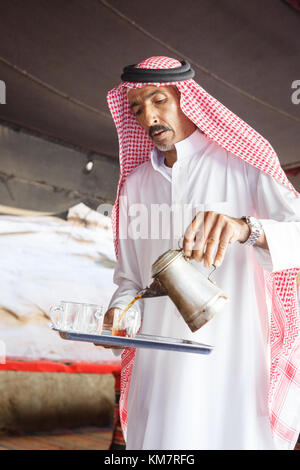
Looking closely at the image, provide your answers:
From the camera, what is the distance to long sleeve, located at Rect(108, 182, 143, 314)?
1.62 meters

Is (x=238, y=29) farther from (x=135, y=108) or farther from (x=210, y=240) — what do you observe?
(x=210, y=240)

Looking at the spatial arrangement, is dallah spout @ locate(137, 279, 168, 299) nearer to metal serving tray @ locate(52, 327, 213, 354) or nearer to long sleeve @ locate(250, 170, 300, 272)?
metal serving tray @ locate(52, 327, 213, 354)

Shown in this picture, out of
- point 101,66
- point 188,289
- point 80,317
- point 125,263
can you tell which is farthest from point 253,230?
point 101,66

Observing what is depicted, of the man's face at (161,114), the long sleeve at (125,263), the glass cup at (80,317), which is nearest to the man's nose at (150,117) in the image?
the man's face at (161,114)

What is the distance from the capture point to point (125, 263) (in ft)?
5.50

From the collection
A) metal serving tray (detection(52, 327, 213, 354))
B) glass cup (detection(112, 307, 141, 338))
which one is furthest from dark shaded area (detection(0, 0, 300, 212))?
metal serving tray (detection(52, 327, 213, 354))

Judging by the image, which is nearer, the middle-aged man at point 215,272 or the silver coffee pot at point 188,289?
the silver coffee pot at point 188,289

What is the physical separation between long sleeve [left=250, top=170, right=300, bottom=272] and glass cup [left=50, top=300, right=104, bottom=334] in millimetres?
437

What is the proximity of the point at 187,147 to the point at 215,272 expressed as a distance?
43cm

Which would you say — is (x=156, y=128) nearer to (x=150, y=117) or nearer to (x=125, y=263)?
(x=150, y=117)

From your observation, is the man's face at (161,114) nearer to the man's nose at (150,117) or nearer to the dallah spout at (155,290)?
the man's nose at (150,117)

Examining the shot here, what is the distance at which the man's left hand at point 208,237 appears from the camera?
1.08 meters
